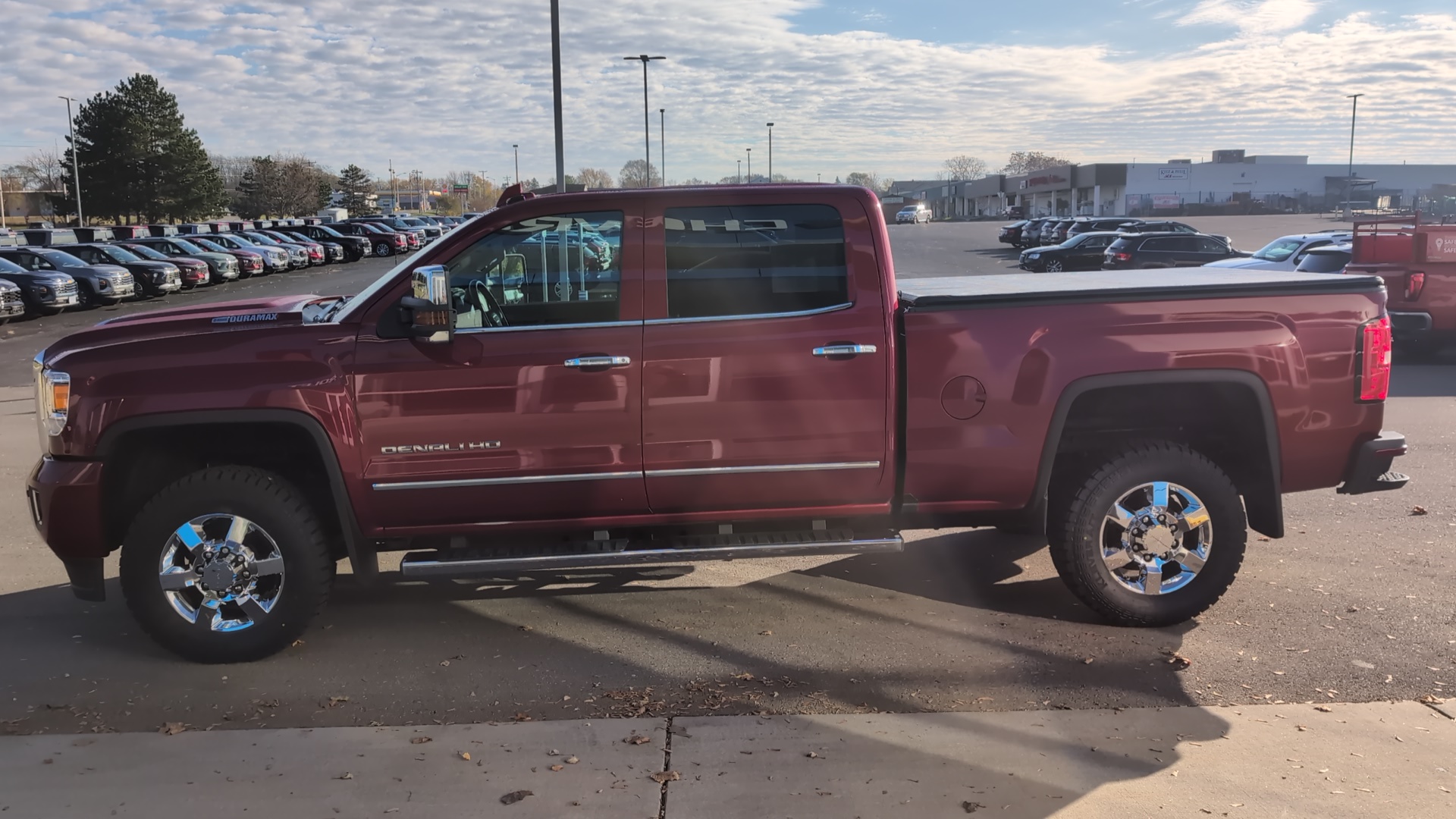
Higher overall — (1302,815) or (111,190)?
(111,190)

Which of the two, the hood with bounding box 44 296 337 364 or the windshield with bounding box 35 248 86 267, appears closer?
the hood with bounding box 44 296 337 364

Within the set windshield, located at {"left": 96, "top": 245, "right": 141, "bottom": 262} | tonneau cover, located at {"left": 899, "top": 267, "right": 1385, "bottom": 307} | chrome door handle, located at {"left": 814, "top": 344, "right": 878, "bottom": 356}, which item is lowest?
chrome door handle, located at {"left": 814, "top": 344, "right": 878, "bottom": 356}

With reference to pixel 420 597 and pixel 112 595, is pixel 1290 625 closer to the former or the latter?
pixel 420 597

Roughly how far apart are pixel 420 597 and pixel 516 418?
158 cm

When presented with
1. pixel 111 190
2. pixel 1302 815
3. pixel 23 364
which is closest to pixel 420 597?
pixel 1302 815

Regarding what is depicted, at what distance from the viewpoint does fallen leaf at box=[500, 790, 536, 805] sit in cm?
338

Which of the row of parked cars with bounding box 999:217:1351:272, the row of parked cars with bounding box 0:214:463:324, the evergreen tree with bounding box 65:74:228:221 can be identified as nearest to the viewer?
the row of parked cars with bounding box 999:217:1351:272

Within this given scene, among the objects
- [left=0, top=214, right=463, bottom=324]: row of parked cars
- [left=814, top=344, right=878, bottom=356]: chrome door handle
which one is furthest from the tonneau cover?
[left=0, top=214, right=463, bottom=324]: row of parked cars

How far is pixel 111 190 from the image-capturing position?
233ft

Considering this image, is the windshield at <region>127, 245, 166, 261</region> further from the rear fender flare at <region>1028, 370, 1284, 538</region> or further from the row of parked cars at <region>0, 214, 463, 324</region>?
the rear fender flare at <region>1028, 370, 1284, 538</region>

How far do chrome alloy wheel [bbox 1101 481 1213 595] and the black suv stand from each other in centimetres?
2240

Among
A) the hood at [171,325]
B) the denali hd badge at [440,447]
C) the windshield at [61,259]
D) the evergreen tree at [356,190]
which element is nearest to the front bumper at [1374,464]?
the denali hd badge at [440,447]

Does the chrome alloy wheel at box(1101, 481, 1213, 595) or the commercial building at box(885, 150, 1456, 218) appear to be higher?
the commercial building at box(885, 150, 1456, 218)

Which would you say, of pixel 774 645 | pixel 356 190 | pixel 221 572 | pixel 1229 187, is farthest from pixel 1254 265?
pixel 356 190
